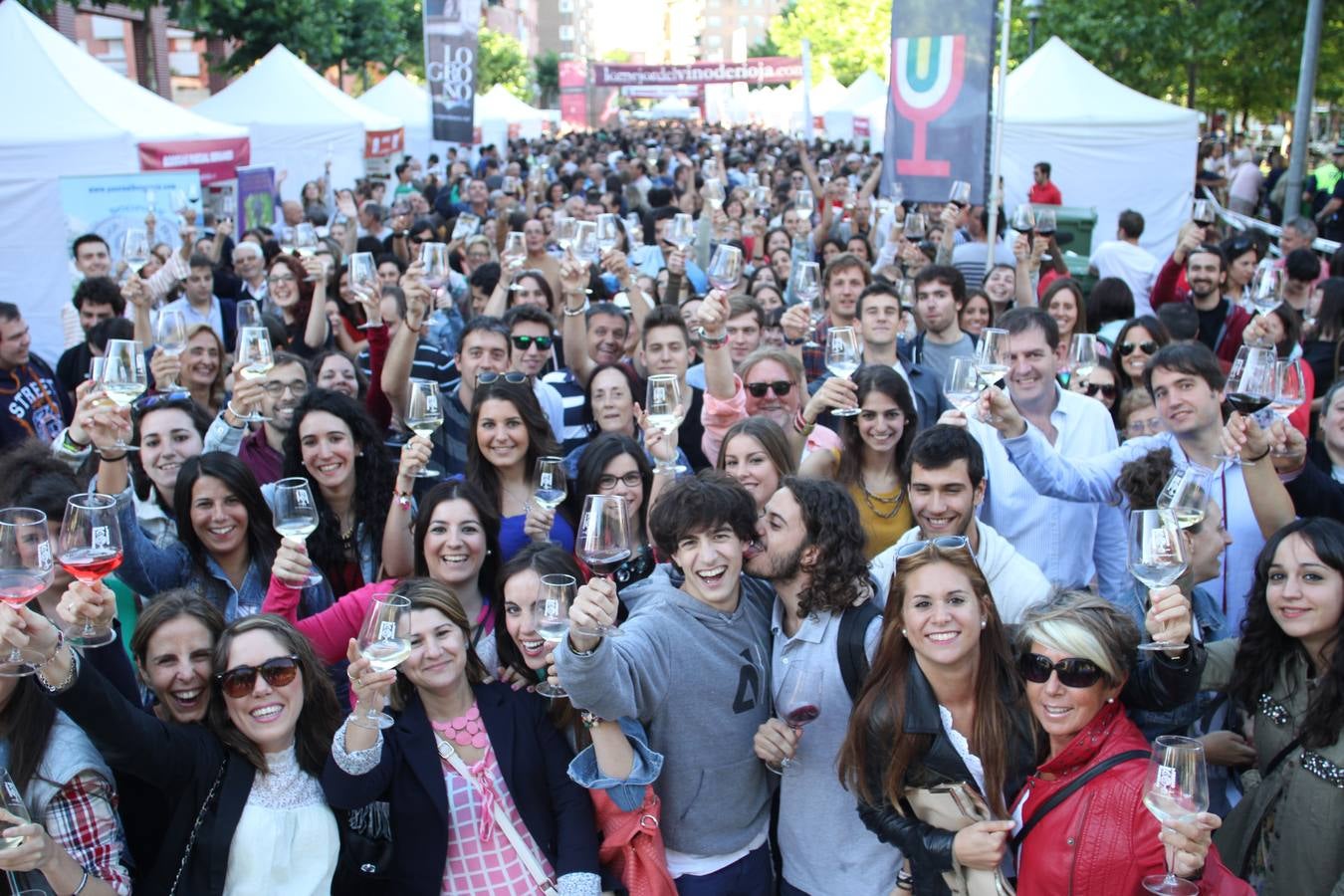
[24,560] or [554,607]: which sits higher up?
[24,560]

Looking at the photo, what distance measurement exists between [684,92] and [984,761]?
90.5 metres

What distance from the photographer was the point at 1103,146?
18.3 m

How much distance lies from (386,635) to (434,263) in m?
4.41

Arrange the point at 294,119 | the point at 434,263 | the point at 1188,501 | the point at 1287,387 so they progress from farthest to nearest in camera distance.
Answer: the point at 294,119 < the point at 434,263 < the point at 1287,387 < the point at 1188,501

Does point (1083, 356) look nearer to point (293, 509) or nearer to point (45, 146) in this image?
point (293, 509)

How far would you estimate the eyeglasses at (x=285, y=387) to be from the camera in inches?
217

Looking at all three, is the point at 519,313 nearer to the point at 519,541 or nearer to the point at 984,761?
the point at 519,541

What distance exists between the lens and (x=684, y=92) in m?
89.6

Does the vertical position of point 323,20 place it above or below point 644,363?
above

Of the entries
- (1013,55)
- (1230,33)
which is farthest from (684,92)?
(1230,33)

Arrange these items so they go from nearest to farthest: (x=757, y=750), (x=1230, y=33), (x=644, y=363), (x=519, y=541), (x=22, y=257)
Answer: (x=757, y=750)
(x=519, y=541)
(x=644, y=363)
(x=22, y=257)
(x=1230, y=33)

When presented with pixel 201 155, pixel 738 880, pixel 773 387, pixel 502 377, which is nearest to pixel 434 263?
pixel 502 377

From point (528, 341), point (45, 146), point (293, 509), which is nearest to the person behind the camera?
point (293, 509)

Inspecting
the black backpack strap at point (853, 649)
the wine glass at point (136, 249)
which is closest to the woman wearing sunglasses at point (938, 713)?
the black backpack strap at point (853, 649)
